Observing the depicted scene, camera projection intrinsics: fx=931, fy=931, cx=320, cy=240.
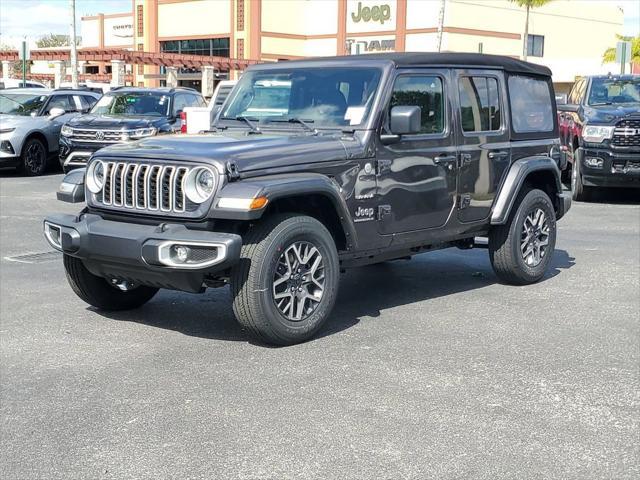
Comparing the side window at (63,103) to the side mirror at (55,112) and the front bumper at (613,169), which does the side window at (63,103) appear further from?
the front bumper at (613,169)

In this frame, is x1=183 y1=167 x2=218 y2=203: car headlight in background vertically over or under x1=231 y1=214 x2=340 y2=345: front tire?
over

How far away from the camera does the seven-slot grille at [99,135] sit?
16.3m

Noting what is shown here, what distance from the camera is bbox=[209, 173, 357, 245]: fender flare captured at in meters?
5.53

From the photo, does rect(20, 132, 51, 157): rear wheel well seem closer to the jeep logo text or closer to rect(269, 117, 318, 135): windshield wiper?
rect(269, 117, 318, 135): windshield wiper

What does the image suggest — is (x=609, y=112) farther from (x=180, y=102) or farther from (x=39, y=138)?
(x=39, y=138)

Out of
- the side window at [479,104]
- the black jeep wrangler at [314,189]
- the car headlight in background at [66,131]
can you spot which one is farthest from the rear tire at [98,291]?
the car headlight in background at [66,131]

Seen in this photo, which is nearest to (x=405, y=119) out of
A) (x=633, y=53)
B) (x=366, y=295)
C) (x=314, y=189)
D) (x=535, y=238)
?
(x=314, y=189)

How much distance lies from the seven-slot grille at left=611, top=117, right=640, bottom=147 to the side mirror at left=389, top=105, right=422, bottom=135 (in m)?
8.07

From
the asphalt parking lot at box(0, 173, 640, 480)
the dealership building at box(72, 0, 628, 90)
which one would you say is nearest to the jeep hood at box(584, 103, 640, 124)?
the asphalt parking lot at box(0, 173, 640, 480)

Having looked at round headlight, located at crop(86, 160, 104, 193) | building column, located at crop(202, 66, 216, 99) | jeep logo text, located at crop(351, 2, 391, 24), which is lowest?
round headlight, located at crop(86, 160, 104, 193)

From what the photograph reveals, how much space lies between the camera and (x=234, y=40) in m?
64.3

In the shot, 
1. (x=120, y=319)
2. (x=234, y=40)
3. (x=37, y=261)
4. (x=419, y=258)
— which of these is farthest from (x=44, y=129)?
(x=234, y=40)

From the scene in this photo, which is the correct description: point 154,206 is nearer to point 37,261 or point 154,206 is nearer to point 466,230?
point 466,230

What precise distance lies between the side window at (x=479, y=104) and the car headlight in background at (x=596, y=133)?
6.60 m
